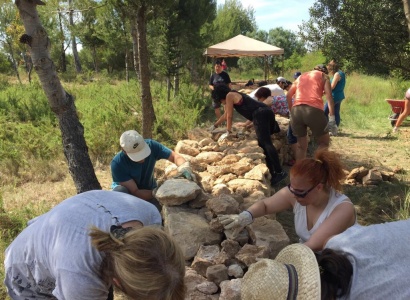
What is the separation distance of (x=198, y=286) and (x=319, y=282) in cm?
101

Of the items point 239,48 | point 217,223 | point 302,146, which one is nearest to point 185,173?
point 217,223

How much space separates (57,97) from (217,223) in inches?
74.1

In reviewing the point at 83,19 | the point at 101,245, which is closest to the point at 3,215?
the point at 101,245

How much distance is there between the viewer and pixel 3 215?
351 cm

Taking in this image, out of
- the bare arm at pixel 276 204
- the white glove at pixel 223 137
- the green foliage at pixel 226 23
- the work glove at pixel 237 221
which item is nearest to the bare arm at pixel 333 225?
the bare arm at pixel 276 204

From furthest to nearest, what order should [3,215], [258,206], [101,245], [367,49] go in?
[367,49] < [3,215] < [258,206] < [101,245]

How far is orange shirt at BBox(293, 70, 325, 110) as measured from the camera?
13.3 feet

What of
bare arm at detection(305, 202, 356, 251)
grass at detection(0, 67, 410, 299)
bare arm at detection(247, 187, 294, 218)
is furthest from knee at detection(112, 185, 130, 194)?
bare arm at detection(305, 202, 356, 251)

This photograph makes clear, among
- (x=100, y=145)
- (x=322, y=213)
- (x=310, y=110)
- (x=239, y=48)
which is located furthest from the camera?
(x=239, y=48)

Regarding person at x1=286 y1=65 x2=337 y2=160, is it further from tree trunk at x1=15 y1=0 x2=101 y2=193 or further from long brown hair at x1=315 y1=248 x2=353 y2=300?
long brown hair at x1=315 y1=248 x2=353 y2=300

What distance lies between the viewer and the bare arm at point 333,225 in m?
1.88

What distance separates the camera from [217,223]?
2365 mm

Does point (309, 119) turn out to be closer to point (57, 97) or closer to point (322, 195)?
point (322, 195)

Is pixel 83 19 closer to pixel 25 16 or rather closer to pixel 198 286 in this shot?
pixel 25 16
